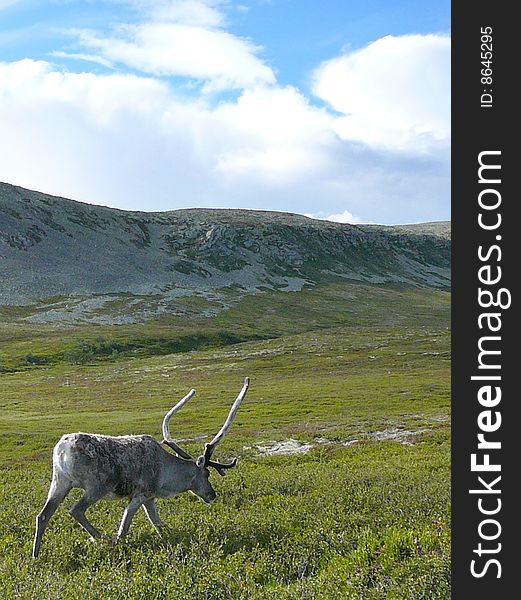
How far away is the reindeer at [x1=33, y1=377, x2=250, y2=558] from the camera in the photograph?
1120cm

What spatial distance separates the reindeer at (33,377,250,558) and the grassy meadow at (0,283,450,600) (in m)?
0.52

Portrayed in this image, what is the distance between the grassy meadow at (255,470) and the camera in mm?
8680

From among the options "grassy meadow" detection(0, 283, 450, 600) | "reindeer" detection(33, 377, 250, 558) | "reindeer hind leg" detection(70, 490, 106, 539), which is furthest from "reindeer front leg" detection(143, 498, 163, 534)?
"reindeer hind leg" detection(70, 490, 106, 539)

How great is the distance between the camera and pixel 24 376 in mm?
81062

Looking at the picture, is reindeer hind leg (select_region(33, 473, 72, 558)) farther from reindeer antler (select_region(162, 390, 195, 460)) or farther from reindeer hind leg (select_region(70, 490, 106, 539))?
reindeer antler (select_region(162, 390, 195, 460))

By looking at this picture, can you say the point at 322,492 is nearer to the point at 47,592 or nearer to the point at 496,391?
the point at 47,592

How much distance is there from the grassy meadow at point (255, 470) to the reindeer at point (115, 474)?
1.72 feet

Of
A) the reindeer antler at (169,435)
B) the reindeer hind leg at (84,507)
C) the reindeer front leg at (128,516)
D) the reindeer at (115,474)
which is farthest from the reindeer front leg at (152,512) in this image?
the reindeer antler at (169,435)

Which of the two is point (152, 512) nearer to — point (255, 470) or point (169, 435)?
point (169, 435)

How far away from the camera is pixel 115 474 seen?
460 inches

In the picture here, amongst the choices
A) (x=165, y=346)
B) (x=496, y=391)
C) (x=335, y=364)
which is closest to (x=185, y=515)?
(x=496, y=391)

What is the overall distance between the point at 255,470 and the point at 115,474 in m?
12.6

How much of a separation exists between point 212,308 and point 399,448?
130 metres

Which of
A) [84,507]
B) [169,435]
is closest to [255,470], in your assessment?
[169,435]
